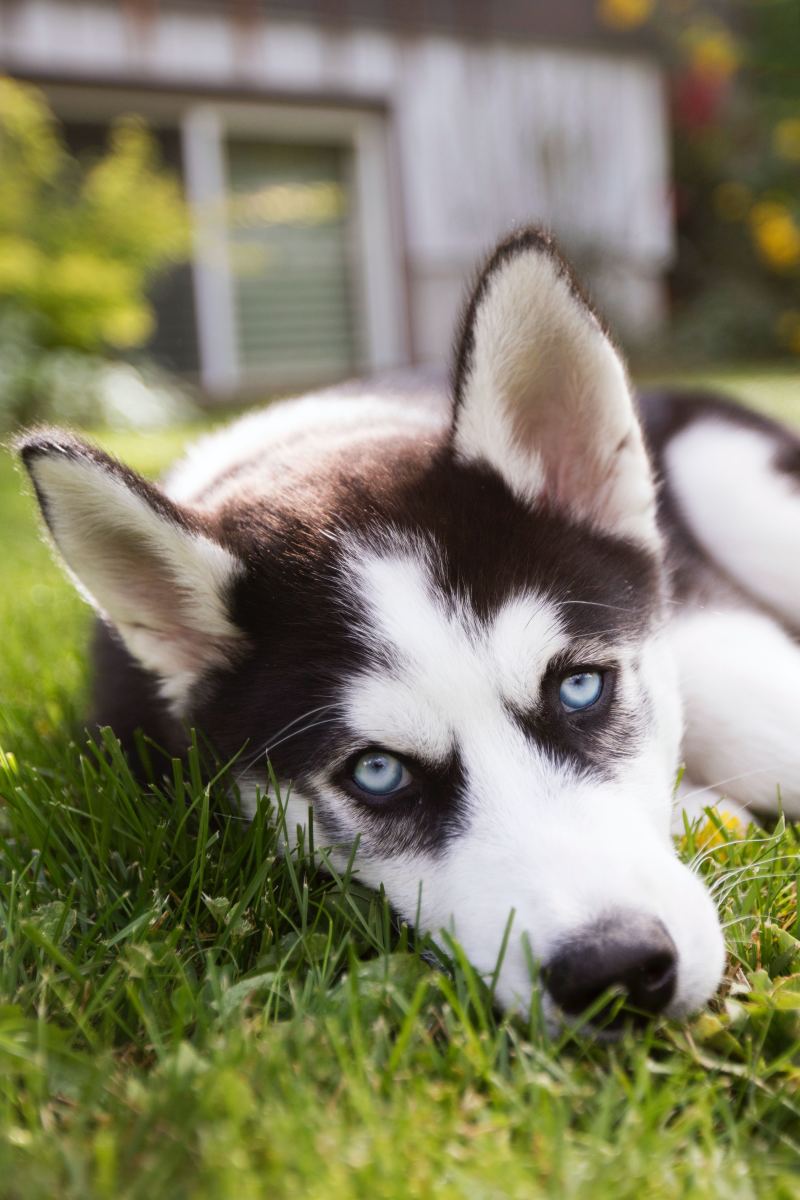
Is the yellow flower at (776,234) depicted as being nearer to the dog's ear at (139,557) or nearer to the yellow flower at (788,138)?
the yellow flower at (788,138)

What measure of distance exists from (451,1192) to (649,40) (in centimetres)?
1623

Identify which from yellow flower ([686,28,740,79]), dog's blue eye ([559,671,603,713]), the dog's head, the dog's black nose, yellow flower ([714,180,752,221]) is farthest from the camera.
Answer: yellow flower ([714,180,752,221])

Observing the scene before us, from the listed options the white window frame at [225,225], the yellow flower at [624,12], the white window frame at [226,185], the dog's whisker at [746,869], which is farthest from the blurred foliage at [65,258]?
the dog's whisker at [746,869]

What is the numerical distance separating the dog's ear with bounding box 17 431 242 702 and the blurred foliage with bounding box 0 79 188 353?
772 cm

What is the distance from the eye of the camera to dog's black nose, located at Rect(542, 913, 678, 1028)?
145 centimetres

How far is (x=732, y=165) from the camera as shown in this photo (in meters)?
14.9

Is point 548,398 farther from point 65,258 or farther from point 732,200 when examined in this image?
point 732,200

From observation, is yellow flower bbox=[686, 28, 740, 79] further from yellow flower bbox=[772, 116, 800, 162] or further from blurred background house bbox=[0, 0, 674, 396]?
yellow flower bbox=[772, 116, 800, 162]

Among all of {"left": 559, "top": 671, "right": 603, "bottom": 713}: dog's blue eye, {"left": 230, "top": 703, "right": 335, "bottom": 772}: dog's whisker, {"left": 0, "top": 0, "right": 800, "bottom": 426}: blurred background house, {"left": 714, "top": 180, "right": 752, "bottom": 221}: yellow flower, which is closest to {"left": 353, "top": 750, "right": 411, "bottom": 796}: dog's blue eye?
{"left": 230, "top": 703, "right": 335, "bottom": 772}: dog's whisker

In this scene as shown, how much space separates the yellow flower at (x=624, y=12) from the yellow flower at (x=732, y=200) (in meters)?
2.37

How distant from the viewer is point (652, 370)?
1312cm

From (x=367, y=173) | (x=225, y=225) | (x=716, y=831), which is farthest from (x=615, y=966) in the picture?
(x=367, y=173)

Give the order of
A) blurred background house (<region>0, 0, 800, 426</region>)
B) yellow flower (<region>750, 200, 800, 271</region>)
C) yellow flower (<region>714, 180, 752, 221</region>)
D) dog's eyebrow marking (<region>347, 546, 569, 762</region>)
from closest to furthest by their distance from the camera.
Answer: dog's eyebrow marking (<region>347, 546, 569, 762</region>), blurred background house (<region>0, 0, 800, 426</region>), yellow flower (<region>750, 200, 800, 271</region>), yellow flower (<region>714, 180, 752, 221</region>)

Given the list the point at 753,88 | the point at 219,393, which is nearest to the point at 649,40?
the point at 753,88
